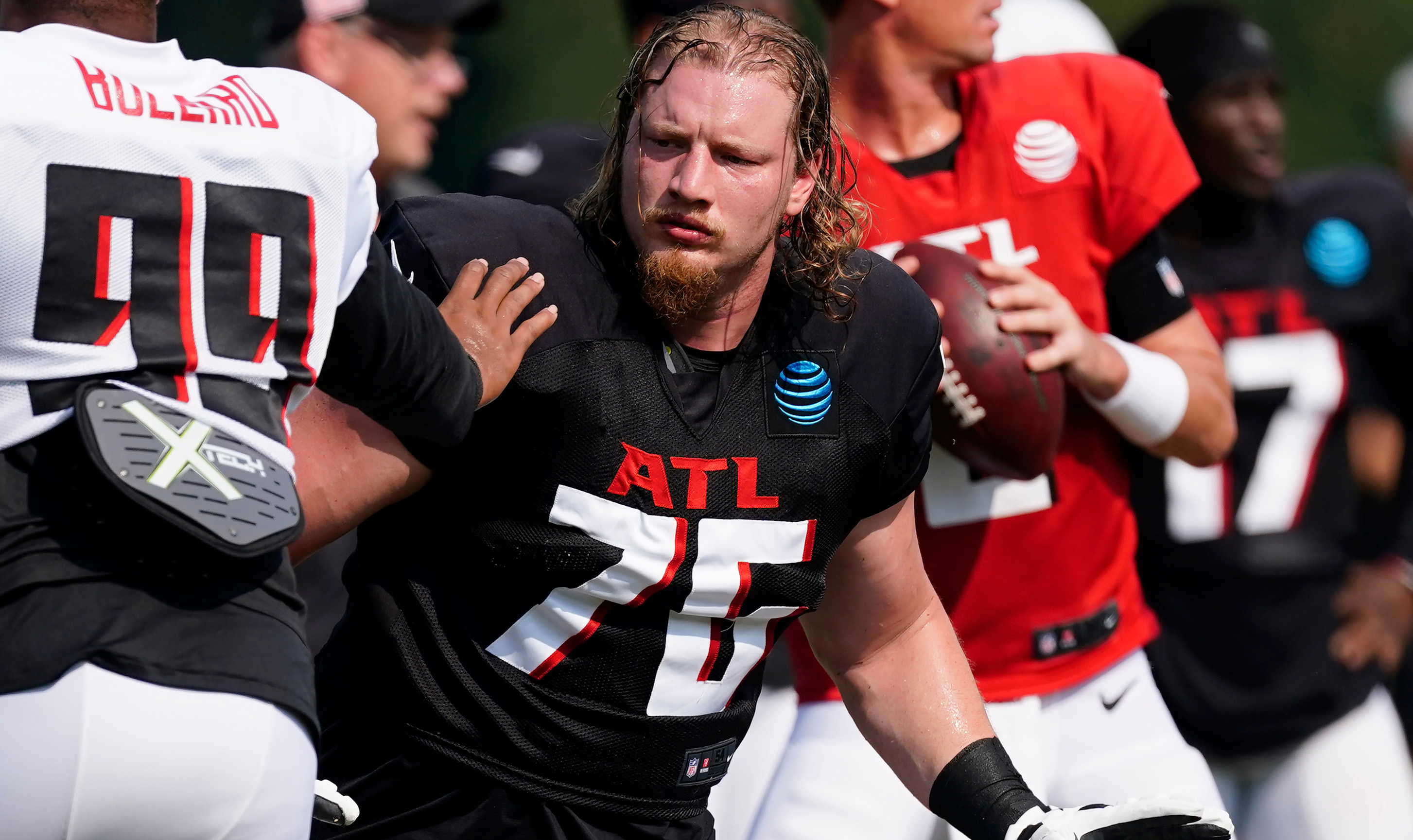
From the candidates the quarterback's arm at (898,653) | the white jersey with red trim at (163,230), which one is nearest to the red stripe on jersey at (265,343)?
the white jersey with red trim at (163,230)

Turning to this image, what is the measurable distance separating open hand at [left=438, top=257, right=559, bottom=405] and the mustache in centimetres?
21

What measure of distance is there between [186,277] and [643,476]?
0.86 meters

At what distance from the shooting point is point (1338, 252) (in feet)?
14.9

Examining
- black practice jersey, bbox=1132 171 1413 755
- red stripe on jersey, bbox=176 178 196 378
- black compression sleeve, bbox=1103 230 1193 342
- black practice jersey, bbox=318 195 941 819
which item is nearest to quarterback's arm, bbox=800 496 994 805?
black practice jersey, bbox=318 195 941 819

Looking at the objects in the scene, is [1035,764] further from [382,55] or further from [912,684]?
[382,55]

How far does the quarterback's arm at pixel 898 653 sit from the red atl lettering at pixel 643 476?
406mm

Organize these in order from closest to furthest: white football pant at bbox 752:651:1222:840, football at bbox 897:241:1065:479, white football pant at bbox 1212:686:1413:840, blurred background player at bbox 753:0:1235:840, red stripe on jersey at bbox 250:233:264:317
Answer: red stripe on jersey at bbox 250:233:264:317, football at bbox 897:241:1065:479, white football pant at bbox 752:651:1222:840, blurred background player at bbox 753:0:1235:840, white football pant at bbox 1212:686:1413:840

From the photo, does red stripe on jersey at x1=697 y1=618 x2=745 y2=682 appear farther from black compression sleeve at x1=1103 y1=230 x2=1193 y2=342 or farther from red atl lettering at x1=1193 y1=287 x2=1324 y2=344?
red atl lettering at x1=1193 y1=287 x2=1324 y2=344

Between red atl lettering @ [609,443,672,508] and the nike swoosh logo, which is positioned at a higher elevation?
red atl lettering @ [609,443,672,508]

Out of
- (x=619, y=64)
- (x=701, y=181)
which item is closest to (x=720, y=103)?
(x=701, y=181)

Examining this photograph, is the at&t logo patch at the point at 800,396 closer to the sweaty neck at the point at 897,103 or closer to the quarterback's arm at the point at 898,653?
the quarterback's arm at the point at 898,653

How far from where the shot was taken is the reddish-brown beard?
2.53m

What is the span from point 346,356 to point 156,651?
44cm

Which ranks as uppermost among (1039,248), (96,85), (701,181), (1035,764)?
(96,85)
